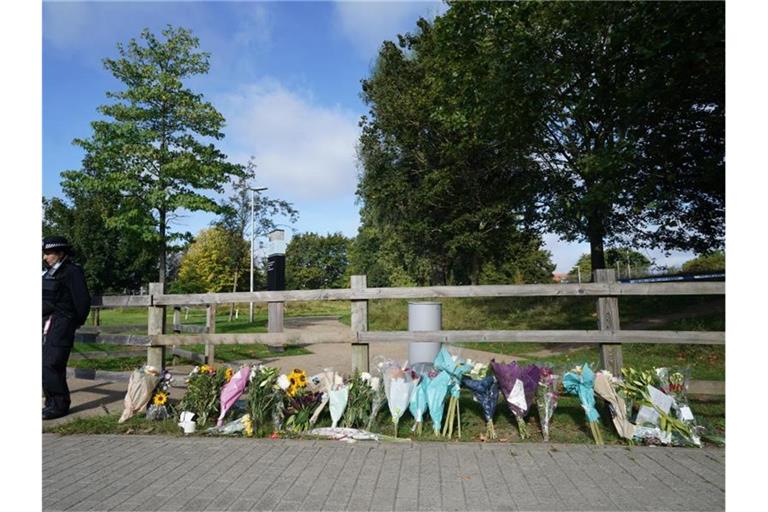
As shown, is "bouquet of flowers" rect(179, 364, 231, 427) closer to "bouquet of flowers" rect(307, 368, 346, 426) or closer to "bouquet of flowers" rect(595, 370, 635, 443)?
"bouquet of flowers" rect(307, 368, 346, 426)

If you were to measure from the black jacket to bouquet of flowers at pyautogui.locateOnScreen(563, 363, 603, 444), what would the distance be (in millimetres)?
5336

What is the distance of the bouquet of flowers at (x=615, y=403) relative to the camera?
188 inches

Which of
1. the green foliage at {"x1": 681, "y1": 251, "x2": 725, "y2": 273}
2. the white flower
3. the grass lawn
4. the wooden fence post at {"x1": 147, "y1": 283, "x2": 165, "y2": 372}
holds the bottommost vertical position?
the grass lawn

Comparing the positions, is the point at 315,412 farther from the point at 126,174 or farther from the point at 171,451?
the point at 126,174

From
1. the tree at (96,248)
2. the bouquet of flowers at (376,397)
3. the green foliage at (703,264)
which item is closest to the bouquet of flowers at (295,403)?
the bouquet of flowers at (376,397)

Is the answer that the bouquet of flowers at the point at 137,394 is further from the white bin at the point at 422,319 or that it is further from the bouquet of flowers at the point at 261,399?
the white bin at the point at 422,319

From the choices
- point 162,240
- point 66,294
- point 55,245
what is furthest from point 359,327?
point 162,240

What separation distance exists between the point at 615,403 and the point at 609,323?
996 millimetres

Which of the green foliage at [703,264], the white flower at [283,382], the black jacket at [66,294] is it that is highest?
the green foliage at [703,264]

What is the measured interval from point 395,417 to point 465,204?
19.3 meters

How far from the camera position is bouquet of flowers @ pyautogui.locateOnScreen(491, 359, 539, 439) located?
491 centimetres

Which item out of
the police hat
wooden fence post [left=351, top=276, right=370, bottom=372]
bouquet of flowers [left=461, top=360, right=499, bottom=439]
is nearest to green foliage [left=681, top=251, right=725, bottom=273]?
bouquet of flowers [left=461, top=360, right=499, bottom=439]

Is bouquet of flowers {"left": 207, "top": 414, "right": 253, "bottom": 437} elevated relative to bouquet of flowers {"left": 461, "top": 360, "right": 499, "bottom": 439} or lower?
lower

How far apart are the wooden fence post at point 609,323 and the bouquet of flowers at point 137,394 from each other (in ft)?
16.4
